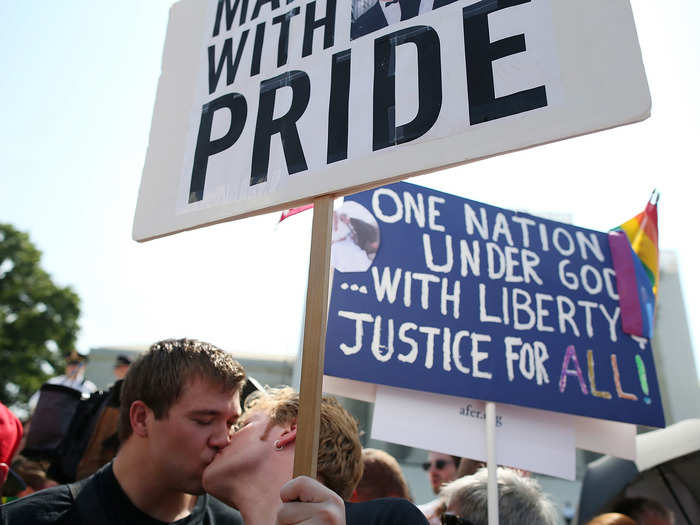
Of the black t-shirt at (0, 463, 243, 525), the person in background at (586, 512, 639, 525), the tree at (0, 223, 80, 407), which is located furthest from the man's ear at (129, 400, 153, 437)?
the tree at (0, 223, 80, 407)

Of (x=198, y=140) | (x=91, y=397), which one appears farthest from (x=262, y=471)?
(x=91, y=397)

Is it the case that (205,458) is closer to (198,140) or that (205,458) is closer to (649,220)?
(198,140)

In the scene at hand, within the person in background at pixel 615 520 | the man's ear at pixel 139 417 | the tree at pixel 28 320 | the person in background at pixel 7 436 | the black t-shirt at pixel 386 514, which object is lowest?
the person in background at pixel 615 520

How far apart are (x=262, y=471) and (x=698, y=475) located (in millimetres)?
3409

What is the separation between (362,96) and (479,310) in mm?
1258

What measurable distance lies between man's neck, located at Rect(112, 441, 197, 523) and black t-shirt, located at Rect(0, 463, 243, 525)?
2 centimetres

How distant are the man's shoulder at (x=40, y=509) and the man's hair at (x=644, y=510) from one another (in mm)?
2750

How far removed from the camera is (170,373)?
1847mm

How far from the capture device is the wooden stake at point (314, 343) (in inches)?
39.7

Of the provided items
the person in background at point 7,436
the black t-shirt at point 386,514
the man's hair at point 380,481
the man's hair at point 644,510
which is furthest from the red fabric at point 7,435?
the man's hair at point 644,510

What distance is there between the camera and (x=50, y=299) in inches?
810

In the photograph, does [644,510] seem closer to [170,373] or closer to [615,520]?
[615,520]

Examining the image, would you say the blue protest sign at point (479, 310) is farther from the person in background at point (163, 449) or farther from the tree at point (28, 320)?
the tree at point (28, 320)

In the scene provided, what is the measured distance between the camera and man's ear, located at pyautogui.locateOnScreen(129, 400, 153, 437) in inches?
72.6
